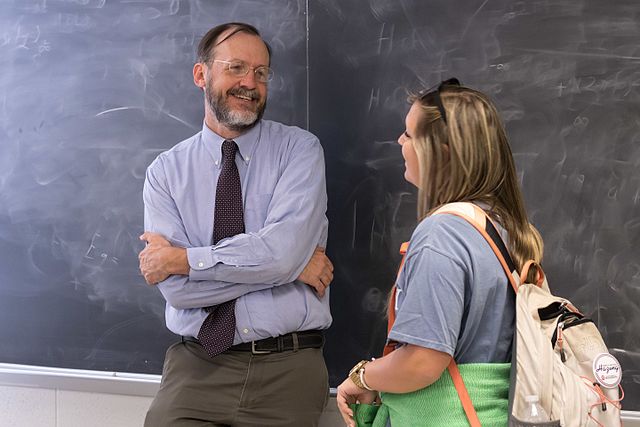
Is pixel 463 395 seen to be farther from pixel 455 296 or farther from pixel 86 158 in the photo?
pixel 86 158

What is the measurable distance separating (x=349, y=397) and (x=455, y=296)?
47 cm

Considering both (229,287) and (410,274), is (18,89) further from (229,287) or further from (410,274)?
(410,274)

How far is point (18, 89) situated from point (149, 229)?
42.8 inches

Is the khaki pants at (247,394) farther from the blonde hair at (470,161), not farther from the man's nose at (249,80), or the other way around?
the blonde hair at (470,161)

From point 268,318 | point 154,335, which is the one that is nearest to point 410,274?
point 268,318

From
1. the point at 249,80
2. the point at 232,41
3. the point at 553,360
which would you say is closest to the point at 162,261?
the point at 249,80

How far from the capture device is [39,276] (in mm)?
3457

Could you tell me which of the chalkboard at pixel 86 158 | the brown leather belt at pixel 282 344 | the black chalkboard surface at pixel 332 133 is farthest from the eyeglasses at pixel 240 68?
the brown leather belt at pixel 282 344

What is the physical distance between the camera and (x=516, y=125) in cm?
282

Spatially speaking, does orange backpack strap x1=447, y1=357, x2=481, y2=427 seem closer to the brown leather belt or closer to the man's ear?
the brown leather belt

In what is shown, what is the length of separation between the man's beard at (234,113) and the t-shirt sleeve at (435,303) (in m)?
1.26

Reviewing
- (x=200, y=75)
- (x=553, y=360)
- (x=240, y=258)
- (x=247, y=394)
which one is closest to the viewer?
(x=553, y=360)

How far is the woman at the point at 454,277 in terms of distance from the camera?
1.74 metres

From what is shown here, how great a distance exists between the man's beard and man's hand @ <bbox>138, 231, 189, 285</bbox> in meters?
0.47
